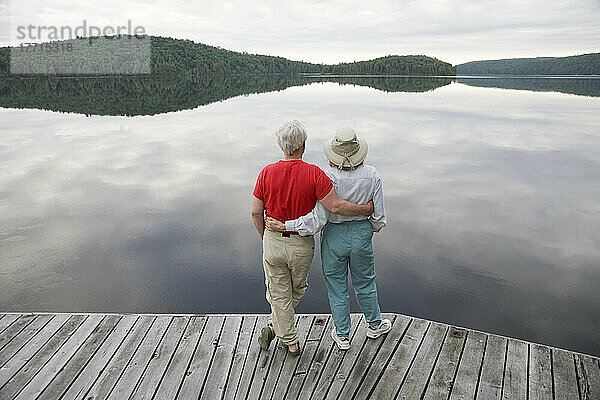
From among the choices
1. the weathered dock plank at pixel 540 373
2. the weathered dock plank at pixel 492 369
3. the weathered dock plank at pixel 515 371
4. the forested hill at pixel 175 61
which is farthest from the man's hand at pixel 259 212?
the forested hill at pixel 175 61

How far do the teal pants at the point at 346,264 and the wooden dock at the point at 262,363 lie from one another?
27 centimetres

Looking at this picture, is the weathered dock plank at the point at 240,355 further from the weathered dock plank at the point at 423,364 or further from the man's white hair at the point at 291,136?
the man's white hair at the point at 291,136

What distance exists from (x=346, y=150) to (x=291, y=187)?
44 centimetres

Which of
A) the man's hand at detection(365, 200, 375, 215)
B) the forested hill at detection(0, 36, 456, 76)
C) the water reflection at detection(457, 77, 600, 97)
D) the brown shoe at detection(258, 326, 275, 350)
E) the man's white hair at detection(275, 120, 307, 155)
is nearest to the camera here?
the man's white hair at detection(275, 120, 307, 155)

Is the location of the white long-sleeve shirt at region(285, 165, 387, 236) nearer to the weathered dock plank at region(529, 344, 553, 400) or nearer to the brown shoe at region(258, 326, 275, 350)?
the brown shoe at region(258, 326, 275, 350)

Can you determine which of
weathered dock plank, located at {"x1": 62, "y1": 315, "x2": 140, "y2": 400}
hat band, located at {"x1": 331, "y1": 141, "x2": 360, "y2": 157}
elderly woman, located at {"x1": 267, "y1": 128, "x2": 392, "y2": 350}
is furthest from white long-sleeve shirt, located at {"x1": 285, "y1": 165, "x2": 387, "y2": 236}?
weathered dock plank, located at {"x1": 62, "y1": 315, "x2": 140, "y2": 400}

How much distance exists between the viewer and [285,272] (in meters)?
3.21

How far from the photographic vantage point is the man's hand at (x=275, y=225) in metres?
3.06

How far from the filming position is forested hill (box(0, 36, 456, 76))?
3664 inches

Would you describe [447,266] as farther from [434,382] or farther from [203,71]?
[203,71]

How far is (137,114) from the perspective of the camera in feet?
81.4

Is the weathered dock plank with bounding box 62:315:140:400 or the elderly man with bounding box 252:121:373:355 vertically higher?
the elderly man with bounding box 252:121:373:355

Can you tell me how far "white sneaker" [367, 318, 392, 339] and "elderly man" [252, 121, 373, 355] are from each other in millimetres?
591

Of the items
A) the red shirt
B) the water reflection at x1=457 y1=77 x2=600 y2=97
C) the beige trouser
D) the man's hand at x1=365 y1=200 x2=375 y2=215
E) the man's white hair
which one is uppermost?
the water reflection at x1=457 y1=77 x2=600 y2=97
